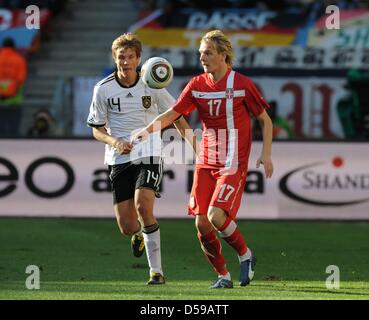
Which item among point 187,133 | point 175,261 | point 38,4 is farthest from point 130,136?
point 38,4

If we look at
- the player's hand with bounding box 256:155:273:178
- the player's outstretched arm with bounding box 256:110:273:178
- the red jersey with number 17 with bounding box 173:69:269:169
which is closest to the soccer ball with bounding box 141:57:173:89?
the red jersey with number 17 with bounding box 173:69:269:169

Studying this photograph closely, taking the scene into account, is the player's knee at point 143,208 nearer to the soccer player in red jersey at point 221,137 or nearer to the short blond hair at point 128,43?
the soccer player in red jersey at point 221,137

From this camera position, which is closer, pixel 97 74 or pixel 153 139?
pixel 153 139

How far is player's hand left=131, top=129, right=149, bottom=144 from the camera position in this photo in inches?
421

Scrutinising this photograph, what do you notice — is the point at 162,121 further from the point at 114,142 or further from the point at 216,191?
the point at 216,191

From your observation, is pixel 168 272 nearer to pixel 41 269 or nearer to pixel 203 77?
pixel 41 269

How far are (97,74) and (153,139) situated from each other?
14694 mm

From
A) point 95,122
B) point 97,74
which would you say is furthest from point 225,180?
point 97,74

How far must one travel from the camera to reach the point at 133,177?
11445mm

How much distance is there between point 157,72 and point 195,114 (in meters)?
Result: 11.4

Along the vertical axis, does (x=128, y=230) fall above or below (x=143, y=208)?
below

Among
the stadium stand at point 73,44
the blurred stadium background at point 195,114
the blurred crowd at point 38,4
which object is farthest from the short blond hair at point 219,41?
the blurred crowd at point 38,4

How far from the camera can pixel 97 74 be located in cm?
2578

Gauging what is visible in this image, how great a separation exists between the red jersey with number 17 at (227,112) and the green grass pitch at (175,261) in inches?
47.4
